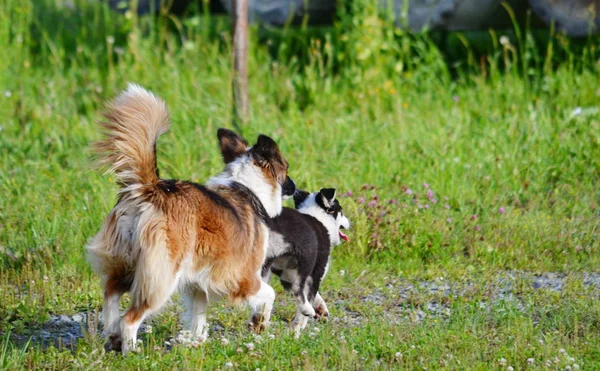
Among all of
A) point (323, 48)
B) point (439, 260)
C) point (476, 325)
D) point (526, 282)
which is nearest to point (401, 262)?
point (439, 260)

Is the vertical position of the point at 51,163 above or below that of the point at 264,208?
below

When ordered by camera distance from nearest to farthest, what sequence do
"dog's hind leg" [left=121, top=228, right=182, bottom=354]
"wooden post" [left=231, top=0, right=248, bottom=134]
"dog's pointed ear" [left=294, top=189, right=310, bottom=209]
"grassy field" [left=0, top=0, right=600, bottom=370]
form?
"dog's hind leg" [left=121, top=228, right=182, bottom=354] → "grassy field" [left=0, top=0, right=600, bottom=370] → "dog's pointed ear" [left=294, top=189, right=310, bottom=209] → "wooden post" [left=231, top=0, right=248, bottom=134]

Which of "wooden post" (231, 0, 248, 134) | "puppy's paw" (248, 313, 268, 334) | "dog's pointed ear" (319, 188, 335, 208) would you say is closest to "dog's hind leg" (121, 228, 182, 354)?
"puppy's paw" (248, 313, 268, 334)

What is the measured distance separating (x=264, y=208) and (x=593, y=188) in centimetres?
347

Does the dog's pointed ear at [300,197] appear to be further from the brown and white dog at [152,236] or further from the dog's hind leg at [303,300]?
the brown and white dog at [152,236]

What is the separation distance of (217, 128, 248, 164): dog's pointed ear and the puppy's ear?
662mm

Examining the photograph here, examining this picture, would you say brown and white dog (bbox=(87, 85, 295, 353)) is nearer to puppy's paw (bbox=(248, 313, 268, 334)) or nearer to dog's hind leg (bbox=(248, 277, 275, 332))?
dog's hind leg (bbox=(248, 277, 275, 332))

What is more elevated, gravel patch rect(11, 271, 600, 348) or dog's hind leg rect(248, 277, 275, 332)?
dog's hind leg rect(248, 277, 275, 332)

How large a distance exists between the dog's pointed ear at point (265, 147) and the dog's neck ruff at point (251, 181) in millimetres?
75

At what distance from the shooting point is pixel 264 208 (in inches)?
187

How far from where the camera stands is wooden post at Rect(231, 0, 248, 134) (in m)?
7.63

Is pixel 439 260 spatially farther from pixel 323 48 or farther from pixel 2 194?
pixel 323 48

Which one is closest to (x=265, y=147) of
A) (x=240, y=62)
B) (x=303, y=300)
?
(x=303, y=300)

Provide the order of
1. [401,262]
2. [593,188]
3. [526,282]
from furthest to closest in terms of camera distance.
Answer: [593,188], [401,262], [526,282]
